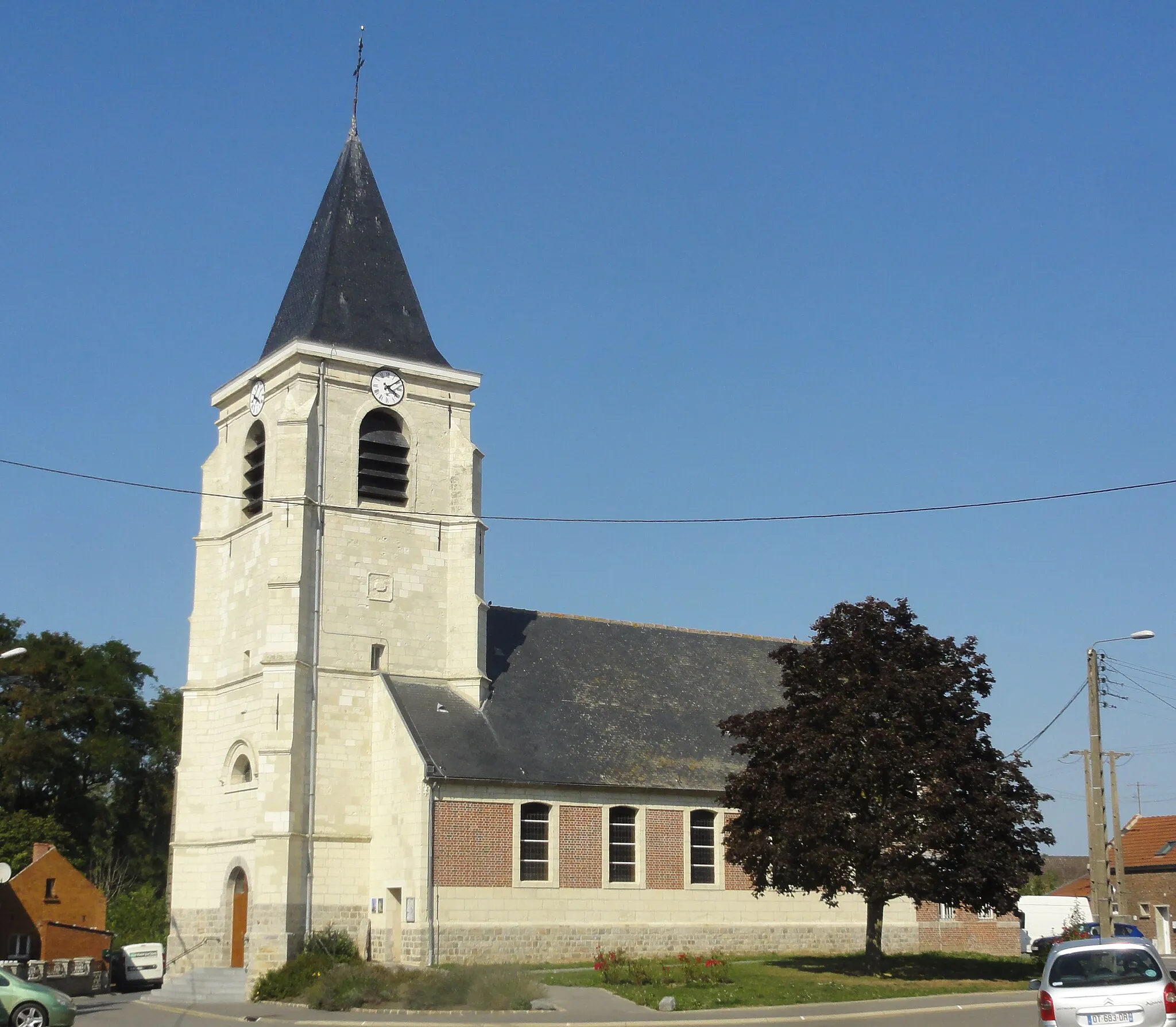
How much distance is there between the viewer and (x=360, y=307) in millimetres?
36312

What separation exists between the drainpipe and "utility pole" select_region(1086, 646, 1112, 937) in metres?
16.7

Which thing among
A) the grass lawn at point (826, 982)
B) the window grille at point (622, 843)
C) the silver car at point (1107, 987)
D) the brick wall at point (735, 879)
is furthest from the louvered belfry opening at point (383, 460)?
the silver car at point (1107, 987)

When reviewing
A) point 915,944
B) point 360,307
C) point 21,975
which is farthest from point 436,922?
point 360,307

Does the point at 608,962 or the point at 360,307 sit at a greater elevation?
the point at 360,307

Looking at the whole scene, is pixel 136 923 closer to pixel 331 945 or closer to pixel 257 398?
pixel 331 945

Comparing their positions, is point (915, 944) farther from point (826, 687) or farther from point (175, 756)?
point (175, 756)

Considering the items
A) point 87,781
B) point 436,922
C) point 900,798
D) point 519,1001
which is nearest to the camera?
Result: point 519,1001

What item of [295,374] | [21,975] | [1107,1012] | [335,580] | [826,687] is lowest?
[21,975]

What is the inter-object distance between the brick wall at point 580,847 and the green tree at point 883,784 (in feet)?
19.5

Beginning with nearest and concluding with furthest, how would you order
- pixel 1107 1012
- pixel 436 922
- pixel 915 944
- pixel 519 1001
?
pixel 1107 1012 < pixel 519 1001 < pixel 436 922 < pixel 915 944

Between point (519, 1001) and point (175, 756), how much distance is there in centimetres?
3640

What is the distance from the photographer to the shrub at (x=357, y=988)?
81.8ft

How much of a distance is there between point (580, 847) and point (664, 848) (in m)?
2.38

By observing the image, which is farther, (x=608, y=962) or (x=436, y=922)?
(x=436, y=922)
